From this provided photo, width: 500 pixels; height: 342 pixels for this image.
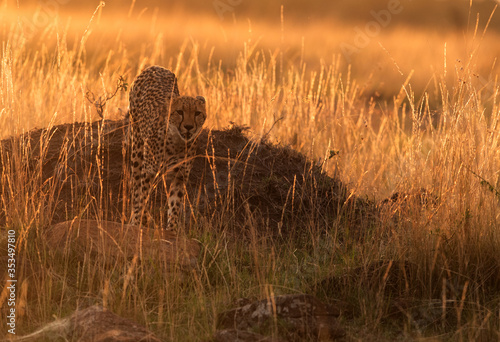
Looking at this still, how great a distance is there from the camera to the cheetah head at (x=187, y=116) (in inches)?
210

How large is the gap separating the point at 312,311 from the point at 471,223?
1.18 m

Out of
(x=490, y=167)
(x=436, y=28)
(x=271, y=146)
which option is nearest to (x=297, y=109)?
(x=271, y=146)

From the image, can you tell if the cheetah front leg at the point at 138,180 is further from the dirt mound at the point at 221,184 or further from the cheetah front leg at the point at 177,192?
the cheetah front leg at the point at 177,192

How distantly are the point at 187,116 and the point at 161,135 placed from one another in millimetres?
373

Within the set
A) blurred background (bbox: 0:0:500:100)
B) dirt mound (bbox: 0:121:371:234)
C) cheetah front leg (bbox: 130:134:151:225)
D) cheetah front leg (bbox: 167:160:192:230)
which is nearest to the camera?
dirt mound (bbox: 0:121:371:234)

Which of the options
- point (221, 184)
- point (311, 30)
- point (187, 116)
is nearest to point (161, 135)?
point (187, 116)

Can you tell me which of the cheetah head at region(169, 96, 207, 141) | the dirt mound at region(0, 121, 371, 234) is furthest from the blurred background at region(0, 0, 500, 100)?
the cheetah head at region(169, 96, 207, 141)

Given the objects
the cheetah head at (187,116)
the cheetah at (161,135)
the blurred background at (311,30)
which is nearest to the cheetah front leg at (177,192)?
the cheetah at (161,135)

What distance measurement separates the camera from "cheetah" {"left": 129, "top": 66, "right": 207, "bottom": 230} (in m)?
5.37

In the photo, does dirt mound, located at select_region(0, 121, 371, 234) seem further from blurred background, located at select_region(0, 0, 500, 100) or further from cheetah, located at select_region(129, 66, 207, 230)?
blurred background, located at select_region(0, 0, 500, 100)

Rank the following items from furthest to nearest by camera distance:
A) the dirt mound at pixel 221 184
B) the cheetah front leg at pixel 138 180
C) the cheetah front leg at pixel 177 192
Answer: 1. the cheetah front leg at pixel 138 180
2. the cheetah front leg at pixel 177 192
3. the dirt mound at pixel 221 184

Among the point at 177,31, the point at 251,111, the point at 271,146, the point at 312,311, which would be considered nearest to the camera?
the point at 312,311

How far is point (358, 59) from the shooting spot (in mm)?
19391

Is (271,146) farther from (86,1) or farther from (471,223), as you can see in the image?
(86,1)
